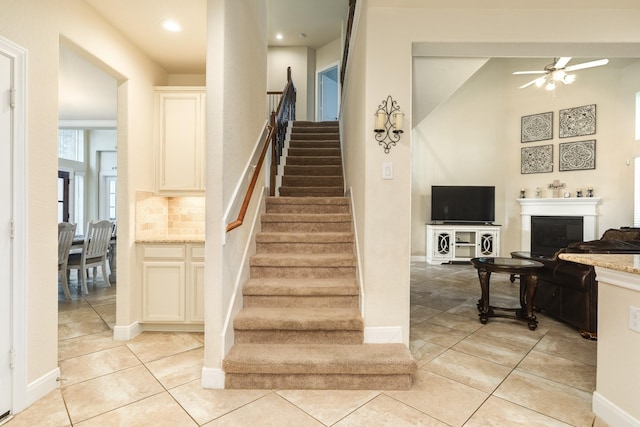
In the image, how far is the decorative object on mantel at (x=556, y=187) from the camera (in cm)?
652

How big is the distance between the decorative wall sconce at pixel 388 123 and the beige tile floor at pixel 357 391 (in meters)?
1.74

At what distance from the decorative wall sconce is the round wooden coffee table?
1908 mm

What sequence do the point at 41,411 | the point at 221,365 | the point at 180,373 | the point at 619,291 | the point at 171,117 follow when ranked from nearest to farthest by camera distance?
the point at 619,291
the point at 41,411
the point at 221,365
the point at 180,373
the point at 171,117

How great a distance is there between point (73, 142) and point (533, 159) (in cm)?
1150

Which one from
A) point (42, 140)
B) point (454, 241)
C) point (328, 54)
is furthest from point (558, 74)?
point (42, 140)

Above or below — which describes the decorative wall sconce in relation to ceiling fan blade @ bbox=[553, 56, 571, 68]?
below

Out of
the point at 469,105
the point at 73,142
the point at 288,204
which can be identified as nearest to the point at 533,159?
the point at 469,105

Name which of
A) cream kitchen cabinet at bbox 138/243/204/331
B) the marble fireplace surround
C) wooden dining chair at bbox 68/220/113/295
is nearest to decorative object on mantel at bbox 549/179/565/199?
the marble fireplace surround

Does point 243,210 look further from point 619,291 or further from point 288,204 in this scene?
point 619,291

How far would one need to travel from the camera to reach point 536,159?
6875 millimetres

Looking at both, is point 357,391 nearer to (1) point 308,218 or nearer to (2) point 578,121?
(1) point 308,218

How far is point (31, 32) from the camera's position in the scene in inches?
77.2

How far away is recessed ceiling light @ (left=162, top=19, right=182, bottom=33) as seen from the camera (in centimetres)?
268

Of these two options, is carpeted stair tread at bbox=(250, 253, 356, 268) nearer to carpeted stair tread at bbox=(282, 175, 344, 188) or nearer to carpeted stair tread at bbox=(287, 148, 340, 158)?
carpeted stair tread at bbox=(282, 175, 344, 188)
